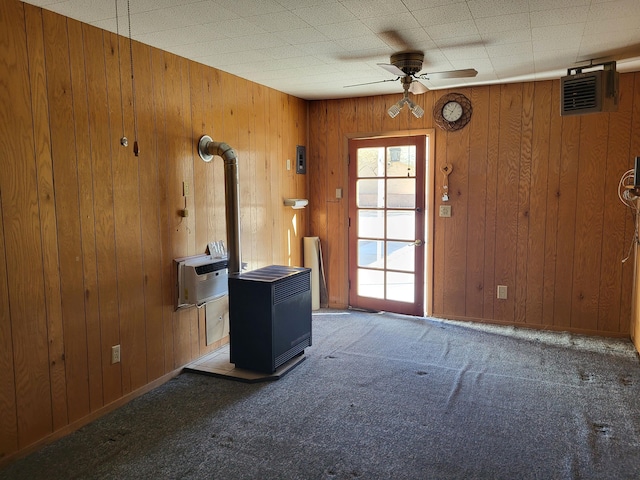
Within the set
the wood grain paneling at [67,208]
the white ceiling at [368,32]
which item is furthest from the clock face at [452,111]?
the wood grain paneling at [67,208]

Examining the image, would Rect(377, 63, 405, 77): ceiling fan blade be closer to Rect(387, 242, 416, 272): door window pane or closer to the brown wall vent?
the brown wall vent

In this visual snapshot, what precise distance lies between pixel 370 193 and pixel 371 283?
0.99 meters

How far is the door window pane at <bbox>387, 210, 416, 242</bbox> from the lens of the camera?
16.6 feet

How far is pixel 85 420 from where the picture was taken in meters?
2.87

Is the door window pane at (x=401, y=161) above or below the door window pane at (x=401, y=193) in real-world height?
above

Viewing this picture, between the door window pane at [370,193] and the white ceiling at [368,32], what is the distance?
135 cm

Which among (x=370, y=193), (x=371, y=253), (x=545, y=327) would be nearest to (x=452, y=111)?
(x=370, y=193)

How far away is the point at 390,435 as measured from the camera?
2.69m

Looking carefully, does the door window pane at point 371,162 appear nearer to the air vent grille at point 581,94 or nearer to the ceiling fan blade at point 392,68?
the ceiling fan blade at point 392,68

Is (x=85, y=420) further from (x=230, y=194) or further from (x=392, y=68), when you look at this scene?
(x=392, y=68)

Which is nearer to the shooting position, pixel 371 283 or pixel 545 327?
pixel 545 327

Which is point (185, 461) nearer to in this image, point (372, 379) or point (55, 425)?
point (55, 425)

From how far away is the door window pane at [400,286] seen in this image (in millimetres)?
5145

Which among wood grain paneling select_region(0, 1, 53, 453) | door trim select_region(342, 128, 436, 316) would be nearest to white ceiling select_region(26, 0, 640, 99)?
wood grain paneling select_region(0, 1, 53, 453)
